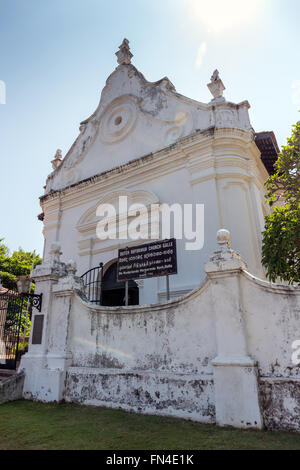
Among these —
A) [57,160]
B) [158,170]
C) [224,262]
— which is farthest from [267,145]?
[57,160]

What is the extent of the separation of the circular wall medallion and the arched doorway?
16.0ft

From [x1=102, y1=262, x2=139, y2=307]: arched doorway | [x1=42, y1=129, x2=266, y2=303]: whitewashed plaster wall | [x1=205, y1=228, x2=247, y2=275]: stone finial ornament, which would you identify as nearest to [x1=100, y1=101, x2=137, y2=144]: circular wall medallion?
[x1=42, y1=129, x2=266, y2=303]: whitewashed plaster wall

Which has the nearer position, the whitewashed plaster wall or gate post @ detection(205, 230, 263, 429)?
gate post @ detection(205, 230, 263, 429)

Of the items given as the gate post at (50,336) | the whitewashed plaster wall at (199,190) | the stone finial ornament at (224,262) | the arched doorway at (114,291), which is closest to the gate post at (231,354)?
the stone finial ornament at (224,262)

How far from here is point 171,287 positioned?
8227 millimetres

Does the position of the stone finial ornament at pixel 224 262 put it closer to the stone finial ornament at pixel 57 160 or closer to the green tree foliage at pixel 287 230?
the green tree foliage at pixel 287 230

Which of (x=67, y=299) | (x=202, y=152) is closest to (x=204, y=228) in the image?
(x=202, y=152)

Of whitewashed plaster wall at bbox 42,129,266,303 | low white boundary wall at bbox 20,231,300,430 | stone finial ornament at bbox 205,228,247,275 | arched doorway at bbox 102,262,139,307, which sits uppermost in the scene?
whitewashed plaster wall at bbox 42,129,266,303

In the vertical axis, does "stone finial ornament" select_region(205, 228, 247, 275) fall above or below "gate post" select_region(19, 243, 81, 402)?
above

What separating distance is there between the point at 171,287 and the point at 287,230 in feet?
11.9

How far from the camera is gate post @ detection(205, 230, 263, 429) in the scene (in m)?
3.90

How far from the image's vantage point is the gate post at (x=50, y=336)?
576 centimetres

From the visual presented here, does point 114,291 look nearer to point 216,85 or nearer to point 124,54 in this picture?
point 216,85

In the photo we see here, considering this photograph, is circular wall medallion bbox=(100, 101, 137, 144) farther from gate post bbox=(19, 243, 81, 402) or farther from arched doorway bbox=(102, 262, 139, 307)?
gate post bbox=(19, 243, 81, 402)
